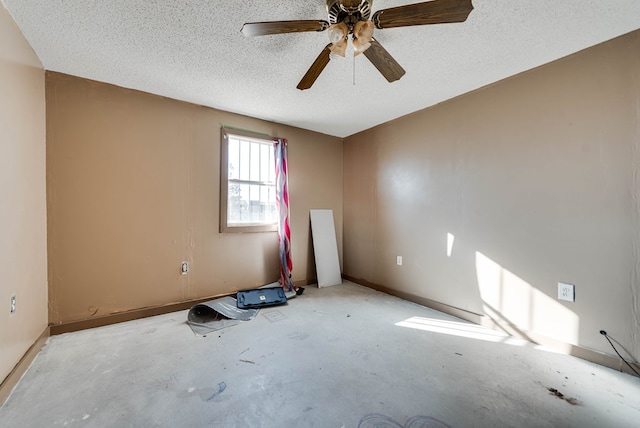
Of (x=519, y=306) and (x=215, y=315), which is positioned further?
(x=215, y=315)

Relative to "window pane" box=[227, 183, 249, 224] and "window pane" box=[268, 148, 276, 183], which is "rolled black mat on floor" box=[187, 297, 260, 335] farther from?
"window pane" box=[268, 148, 276, 183]

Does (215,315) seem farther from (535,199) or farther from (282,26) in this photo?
(535,199)

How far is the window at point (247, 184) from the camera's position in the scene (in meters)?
3.21

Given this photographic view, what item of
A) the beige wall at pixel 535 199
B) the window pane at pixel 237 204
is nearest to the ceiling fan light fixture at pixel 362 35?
the beige wall at pixel 535 199

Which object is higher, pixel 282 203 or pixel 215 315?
pixel 282 203

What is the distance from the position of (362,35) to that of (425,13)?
35cm

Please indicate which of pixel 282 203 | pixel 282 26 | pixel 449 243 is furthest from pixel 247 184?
pixel 449 243

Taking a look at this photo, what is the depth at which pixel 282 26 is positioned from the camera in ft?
4.84

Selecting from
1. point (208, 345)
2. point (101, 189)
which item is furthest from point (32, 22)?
point (208, 345)

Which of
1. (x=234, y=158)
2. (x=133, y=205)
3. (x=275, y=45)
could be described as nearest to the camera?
(x=275, y=45)

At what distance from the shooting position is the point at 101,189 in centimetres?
251

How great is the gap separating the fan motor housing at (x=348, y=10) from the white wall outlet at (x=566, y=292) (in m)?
2.54

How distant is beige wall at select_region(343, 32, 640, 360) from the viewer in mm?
1839

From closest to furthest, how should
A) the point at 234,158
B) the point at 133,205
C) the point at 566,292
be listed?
the point at 566,292 → the point at 133,205 → the point at 234,158
